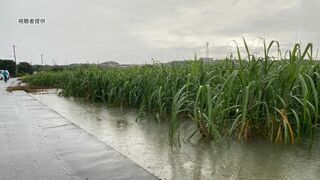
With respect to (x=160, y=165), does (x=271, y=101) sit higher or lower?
higher

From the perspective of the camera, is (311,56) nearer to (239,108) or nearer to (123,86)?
(239,108)

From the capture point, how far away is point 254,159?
3490mm

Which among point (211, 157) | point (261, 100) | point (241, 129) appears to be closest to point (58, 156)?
point (211, 157)

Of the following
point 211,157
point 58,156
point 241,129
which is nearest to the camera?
point 211,157

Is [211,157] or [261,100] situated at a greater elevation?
[261,100]

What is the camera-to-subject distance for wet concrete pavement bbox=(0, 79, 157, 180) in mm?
3232

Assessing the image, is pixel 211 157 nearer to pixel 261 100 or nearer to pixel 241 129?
pixel 241 129

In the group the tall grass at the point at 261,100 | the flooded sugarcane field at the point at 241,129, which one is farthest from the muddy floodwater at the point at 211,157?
the tall grass at the point at 261,100

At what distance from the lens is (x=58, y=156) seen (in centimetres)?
392

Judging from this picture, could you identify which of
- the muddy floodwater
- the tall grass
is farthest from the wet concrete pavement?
the tall grass

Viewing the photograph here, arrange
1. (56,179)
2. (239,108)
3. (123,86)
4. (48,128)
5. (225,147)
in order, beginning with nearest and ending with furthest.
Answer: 1. (56,179)
2. (225,147)
3. (239,108)
4. (48,128)
5. (123,86)

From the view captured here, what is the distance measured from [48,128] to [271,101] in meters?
3.63

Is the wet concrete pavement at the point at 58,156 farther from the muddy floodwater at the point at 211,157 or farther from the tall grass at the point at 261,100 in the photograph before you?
the tall grass at the point at 261,100

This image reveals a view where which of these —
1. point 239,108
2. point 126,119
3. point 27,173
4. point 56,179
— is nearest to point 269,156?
Answer: point 239,108
